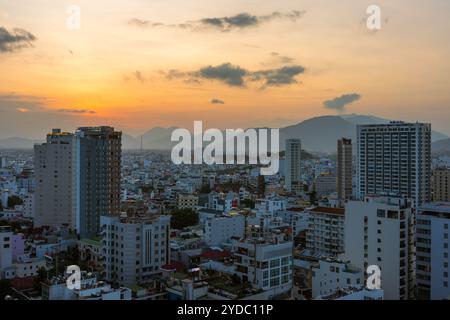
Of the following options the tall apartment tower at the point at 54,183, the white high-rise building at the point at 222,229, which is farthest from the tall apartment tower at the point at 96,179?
the white high-rise building at the point at 222,229

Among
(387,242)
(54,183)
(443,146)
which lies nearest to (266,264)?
(387,242)

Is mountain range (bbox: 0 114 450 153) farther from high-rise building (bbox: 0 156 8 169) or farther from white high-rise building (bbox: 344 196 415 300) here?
white high-rise building (bbox: 344 196 415 300)

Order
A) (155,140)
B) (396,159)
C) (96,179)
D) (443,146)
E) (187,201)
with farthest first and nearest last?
(155,140) < (443,146) < (187,201) < (396,159) < (96,179)

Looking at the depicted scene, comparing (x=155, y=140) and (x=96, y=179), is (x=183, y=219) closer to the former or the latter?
(x=96, y=179)

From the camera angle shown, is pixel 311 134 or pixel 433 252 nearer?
pixel 433 252

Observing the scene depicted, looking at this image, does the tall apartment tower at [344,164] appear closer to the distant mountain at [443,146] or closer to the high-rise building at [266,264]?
the distant mountain at [443,146]
